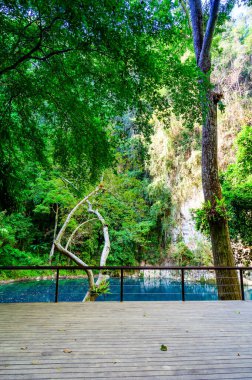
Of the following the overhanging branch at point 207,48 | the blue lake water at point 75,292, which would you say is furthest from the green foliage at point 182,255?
the overhanging branch at point 207,48

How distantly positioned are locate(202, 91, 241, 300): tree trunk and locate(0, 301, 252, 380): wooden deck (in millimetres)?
679

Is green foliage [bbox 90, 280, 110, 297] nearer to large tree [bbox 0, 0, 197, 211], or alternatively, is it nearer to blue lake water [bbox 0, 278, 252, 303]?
large tree [bbox 0, 0, 197, 211]

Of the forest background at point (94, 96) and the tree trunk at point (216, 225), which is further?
the tree trunk at point (216, 225)

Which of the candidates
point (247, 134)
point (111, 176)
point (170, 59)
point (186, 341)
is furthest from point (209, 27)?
point (186, 341)

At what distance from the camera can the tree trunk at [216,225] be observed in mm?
5203

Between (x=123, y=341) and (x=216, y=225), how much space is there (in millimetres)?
3249

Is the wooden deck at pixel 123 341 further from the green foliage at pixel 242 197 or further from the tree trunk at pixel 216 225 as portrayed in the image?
the green foliage at pixel 242 197

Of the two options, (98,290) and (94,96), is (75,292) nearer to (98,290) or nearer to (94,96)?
(98,290)

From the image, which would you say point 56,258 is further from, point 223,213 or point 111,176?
point 223,213

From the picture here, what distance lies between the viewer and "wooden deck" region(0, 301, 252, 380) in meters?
2.21

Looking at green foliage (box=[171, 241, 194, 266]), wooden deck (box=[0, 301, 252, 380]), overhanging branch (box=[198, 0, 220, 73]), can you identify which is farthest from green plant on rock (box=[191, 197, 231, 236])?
green foliage (box=[171, 241, 194, 266])

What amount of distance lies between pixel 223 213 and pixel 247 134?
2.98 metres

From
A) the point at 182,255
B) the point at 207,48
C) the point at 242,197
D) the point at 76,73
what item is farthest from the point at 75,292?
the point at 207,48

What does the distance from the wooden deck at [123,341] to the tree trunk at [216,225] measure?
26.7 inches
